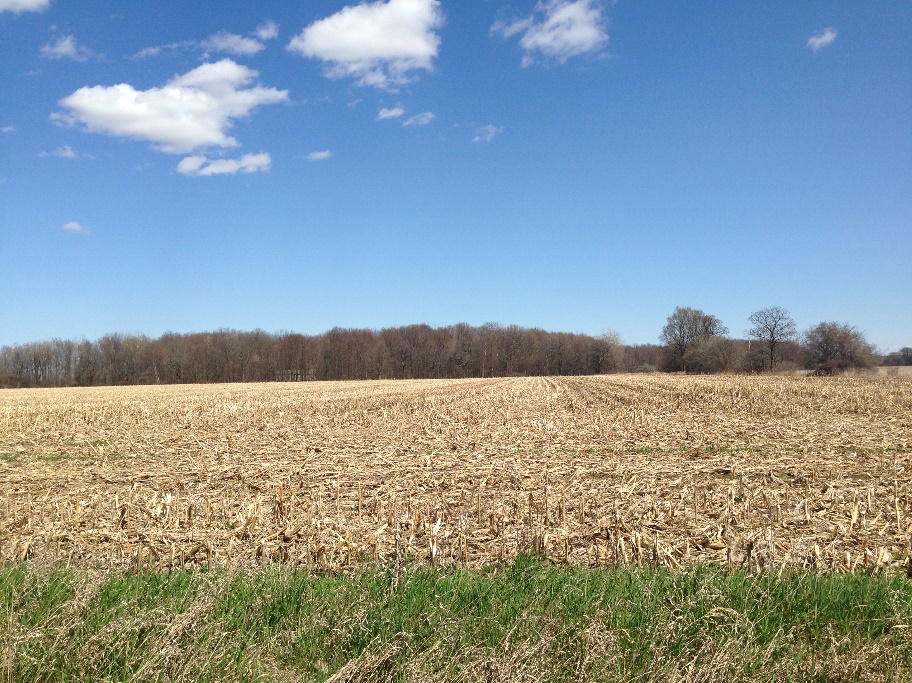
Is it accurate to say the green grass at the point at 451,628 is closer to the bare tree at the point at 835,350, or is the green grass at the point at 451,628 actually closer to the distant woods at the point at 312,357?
the bare tree at the point at 835,350

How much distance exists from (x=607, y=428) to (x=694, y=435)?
2.56 metres

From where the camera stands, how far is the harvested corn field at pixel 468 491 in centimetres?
662

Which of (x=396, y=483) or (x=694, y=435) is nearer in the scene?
(x=396, y=483)

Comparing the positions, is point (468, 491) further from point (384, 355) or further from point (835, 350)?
point (384, 355)

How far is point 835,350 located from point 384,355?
80063 millimetres

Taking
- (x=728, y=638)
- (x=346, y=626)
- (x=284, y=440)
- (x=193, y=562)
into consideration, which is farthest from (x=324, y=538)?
(x=284, y=440)

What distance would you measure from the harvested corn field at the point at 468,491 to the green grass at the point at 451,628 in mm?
1028

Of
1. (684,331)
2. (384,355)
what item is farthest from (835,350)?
(384,355)

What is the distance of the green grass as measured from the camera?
367cm

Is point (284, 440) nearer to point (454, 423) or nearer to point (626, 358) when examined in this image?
point (454, 423)

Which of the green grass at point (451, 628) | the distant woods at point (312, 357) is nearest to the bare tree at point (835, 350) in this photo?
the distant woods at point (312, 357)

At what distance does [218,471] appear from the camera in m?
12.1

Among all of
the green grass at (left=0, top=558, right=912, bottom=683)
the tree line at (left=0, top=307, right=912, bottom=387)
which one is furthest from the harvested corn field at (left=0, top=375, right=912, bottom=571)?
the tree line at (left=0, top=307, right=912, bottom=387)

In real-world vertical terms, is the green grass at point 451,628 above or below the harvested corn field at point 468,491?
above
